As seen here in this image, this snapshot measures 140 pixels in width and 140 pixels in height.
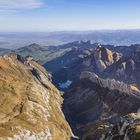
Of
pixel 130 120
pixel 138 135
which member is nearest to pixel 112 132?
pixel 130 120

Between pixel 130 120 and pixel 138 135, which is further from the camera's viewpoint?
pixel 130 120

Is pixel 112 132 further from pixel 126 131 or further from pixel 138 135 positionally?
pixel 138 135

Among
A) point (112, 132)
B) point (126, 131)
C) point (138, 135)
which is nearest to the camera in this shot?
point (138, 135)

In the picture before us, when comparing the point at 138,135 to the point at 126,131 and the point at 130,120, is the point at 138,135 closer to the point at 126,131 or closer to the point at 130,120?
the point at 126,131

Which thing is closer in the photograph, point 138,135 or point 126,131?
point 138,135

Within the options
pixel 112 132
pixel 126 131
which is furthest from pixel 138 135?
pixel 112 132

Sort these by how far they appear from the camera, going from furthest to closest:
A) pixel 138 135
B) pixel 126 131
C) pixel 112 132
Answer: pixel 112 132, pixel 126 131, pixel 138 135
